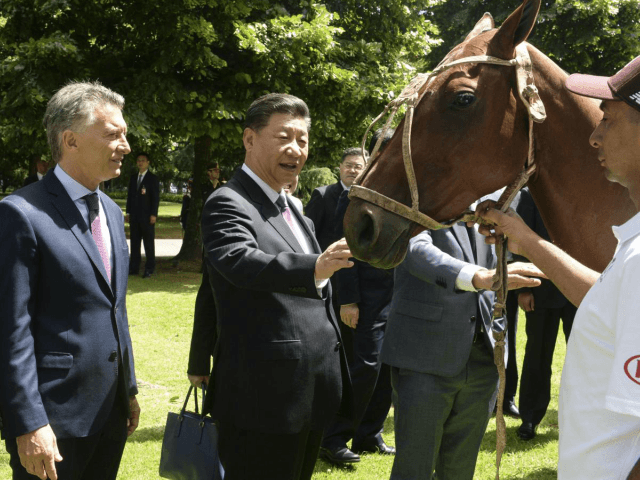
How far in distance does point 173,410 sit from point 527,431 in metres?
3.16

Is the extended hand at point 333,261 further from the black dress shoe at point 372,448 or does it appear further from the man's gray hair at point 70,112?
the black dress shoe at point 372,448

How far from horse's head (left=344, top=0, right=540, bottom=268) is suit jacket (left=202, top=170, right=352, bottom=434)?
1.41ft

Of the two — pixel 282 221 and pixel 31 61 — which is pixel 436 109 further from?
pixel 31 61

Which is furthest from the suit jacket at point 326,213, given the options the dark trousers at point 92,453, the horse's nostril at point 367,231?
the horse's nostril at point 367,231

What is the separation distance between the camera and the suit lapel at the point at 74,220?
8.14 ft

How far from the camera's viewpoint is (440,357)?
9.88ft

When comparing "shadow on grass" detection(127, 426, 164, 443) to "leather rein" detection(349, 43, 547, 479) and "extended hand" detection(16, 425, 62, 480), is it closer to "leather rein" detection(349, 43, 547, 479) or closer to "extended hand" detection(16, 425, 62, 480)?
"extended hand" detection(16, 425, 62, 480)

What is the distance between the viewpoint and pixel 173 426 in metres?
3.05

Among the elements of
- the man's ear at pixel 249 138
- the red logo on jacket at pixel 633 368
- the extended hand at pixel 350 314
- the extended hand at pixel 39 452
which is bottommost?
the extended hand at pixel 350 314

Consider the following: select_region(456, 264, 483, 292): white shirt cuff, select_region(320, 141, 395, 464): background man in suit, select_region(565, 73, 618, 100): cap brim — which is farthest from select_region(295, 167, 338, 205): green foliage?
select_region(565, 73, 618, 100): cap brim

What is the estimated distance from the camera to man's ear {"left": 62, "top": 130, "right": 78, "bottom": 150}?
259cm

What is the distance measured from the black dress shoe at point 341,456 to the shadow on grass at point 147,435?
1.47 meters

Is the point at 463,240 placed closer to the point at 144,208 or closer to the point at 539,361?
the point at 539,361

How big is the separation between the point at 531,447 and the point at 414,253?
3032mm
